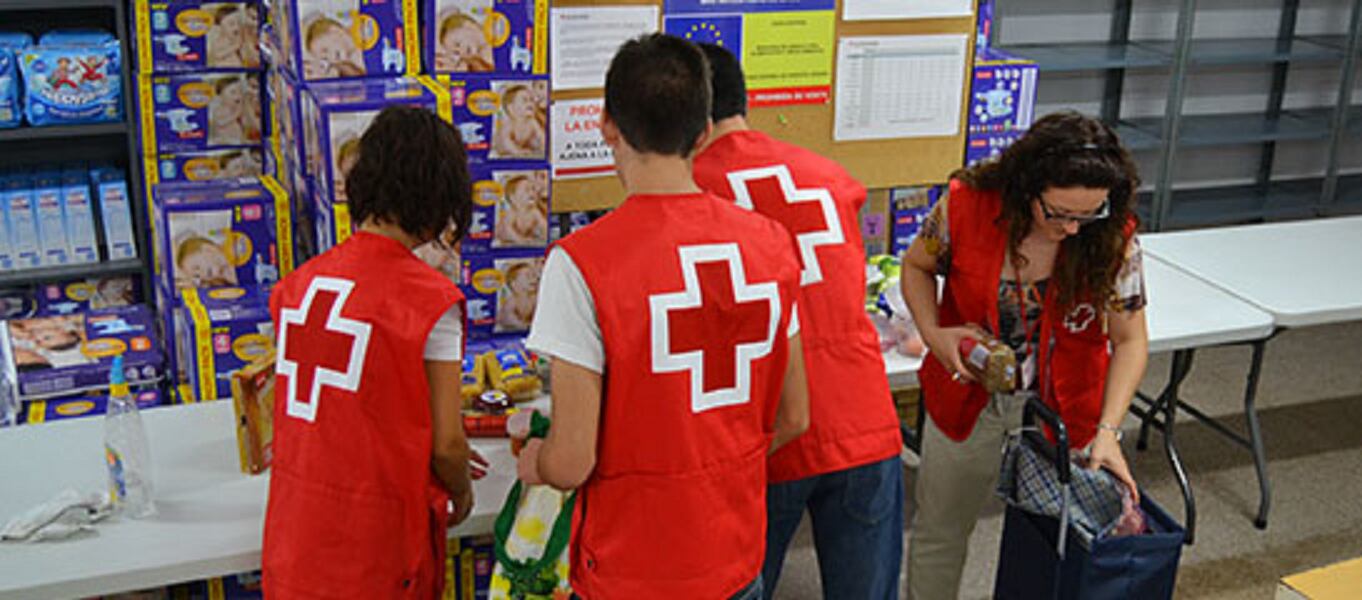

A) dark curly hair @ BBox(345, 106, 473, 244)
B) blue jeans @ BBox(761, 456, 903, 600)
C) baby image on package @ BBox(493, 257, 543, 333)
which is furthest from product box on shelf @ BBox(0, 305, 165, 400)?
blue jeans @ BBox(761, 456, 903, 600)

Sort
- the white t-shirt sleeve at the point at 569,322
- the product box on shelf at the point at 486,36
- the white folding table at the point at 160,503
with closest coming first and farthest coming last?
the white t-shirt sleeve at the point at 569,322
the white folding table at the point at 160,503
the product box on shelf at the point at 486,36

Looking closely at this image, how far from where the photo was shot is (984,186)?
8.91ft

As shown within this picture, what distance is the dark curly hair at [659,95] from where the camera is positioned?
1861 millimetres

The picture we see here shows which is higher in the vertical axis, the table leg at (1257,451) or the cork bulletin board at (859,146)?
the cork bulletin board at (859,146)

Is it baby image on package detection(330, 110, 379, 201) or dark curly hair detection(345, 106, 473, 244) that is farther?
baby image on package detection(330, 110, 379, 201)

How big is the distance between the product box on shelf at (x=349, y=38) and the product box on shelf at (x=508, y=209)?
1.08 feet

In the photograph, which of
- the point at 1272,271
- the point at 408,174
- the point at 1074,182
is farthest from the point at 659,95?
the point at 1272,271

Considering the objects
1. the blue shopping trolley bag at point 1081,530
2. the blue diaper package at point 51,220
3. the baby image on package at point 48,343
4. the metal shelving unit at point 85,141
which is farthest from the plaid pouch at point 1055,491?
the blue diaper package at point 51,220

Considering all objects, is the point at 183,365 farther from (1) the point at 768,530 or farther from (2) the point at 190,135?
(1) the point at 768,530

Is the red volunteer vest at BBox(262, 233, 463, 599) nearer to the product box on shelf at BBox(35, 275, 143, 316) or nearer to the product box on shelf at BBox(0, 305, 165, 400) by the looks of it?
the product box on shelf at BBox(0, 305, 165, 400)

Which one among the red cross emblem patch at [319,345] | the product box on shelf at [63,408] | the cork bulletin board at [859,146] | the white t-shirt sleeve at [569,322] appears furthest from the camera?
the cork bulletin board at [859,146]

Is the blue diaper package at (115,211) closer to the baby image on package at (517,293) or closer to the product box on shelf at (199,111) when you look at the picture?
the product box on shelf at (199,111)

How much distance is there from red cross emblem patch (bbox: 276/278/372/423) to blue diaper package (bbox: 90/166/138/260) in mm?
2313

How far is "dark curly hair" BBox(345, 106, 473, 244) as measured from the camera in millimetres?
2105
